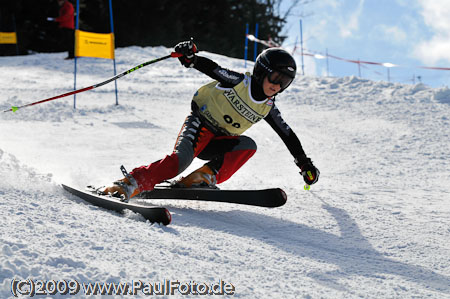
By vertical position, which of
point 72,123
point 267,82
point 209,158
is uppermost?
point 267,82

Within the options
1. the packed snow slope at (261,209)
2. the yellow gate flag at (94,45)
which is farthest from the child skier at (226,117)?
the yellow gate flag at (94,45)

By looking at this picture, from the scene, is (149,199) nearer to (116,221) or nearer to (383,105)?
(116,221)

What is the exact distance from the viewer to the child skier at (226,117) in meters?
3.69

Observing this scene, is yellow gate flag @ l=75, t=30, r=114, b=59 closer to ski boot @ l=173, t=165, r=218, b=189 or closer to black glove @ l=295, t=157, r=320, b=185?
ski boot @ l=173, t=165, r=218, b=189

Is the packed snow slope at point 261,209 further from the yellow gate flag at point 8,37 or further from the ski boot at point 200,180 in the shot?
the yellow gate flag at point 8,37

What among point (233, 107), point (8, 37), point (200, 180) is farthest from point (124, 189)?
point (8, 37)

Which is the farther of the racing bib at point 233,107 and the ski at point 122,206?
the racing bib at point 233,107

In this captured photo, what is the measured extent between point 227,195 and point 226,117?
63cm

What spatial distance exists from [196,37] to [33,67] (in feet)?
37.1

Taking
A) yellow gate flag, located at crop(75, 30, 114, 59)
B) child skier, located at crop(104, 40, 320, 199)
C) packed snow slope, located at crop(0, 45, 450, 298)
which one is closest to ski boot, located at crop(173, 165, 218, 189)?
child skier, located at crop(104, 40, 320, 199)

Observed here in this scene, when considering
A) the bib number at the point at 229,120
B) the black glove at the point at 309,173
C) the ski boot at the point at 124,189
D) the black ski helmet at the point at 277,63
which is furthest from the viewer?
the bib number at the point at 229,120

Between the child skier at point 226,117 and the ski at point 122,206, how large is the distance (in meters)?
0.37

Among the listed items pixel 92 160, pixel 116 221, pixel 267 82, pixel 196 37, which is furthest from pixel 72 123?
pixel 196 37

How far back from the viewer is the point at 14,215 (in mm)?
2564
